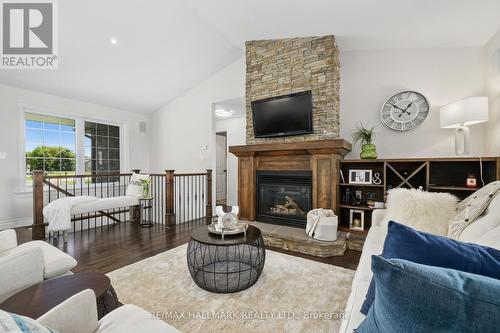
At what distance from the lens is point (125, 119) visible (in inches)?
225

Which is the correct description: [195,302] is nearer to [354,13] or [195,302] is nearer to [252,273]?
[252,273]

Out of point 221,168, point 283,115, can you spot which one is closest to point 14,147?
point 221,168

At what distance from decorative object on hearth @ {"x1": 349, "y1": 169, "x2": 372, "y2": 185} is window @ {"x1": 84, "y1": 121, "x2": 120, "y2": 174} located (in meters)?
5.28

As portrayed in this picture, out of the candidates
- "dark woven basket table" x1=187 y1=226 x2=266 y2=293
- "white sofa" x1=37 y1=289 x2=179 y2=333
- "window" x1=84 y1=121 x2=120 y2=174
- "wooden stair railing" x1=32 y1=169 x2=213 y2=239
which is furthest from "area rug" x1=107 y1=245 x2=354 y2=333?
"window" x1=84 y1=121 x2=120 y2=174

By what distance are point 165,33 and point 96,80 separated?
1.73 meters

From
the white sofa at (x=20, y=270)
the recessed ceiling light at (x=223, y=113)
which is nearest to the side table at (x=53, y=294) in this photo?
the white sofa at (x=20, y=270)

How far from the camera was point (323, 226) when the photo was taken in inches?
113

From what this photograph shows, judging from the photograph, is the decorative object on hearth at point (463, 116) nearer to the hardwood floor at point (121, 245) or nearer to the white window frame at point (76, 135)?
the hardwood floor at point (121, 245)

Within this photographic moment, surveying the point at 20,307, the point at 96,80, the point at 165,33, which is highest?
the point at 165,33

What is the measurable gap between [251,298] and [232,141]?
493cm

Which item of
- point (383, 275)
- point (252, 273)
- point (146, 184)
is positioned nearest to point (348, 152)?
point (252, 273)

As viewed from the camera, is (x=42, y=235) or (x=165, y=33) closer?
(x=42, y=235)

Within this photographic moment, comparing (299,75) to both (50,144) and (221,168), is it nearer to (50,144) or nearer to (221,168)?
(221,168)

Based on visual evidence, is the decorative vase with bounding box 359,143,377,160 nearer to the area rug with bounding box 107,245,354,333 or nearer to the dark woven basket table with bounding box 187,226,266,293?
the area rug with bounding box 107,245,354,333
